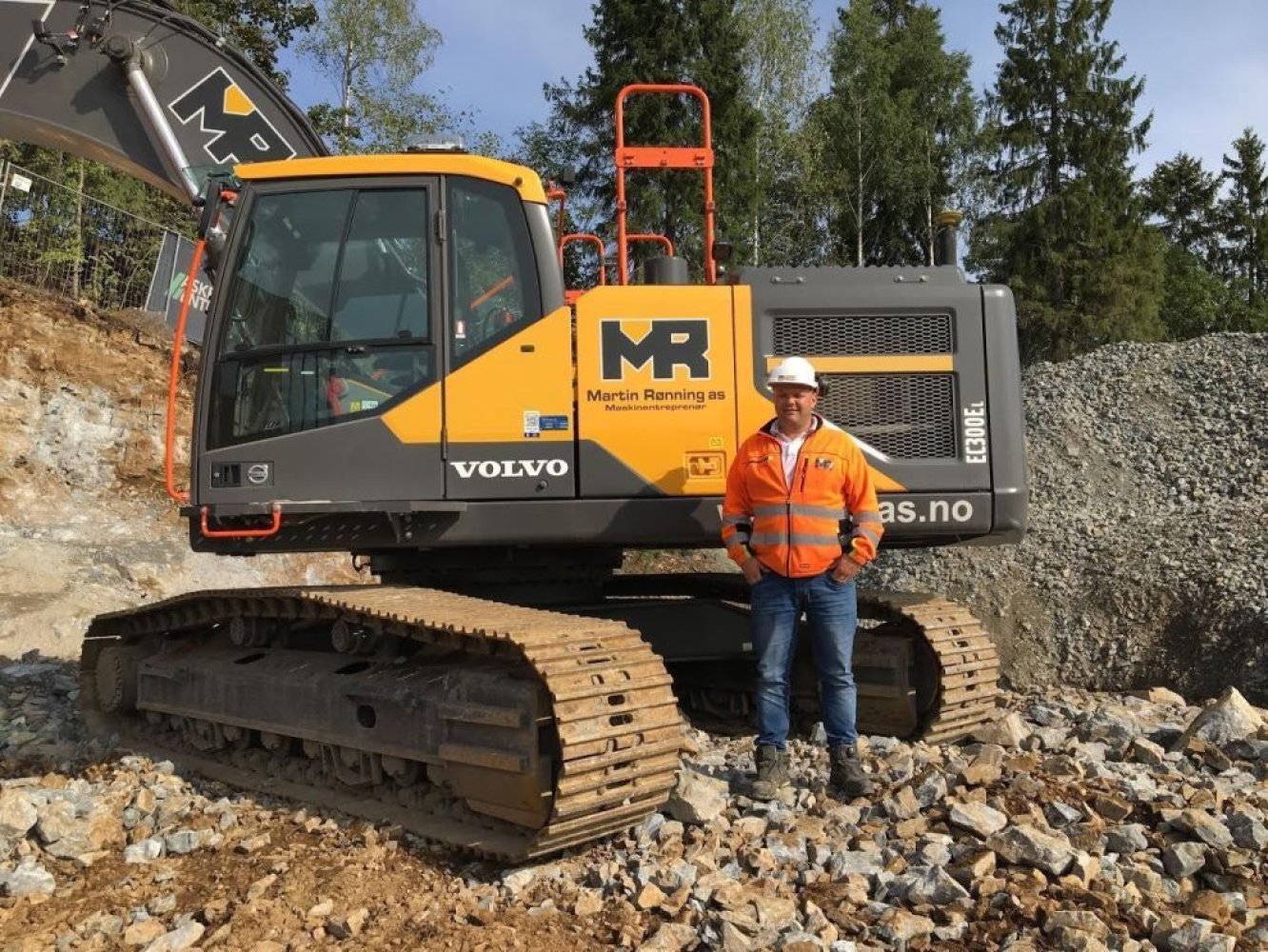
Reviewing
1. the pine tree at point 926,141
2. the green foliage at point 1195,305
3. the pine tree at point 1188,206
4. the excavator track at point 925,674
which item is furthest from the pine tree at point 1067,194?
the excavator track at point 925,674

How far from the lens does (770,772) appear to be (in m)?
4.39

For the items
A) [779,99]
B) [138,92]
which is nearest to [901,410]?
[138,92]

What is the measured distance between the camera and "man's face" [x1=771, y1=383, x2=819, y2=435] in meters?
4.42

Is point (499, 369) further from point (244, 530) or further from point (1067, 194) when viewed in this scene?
point (1067, 194)

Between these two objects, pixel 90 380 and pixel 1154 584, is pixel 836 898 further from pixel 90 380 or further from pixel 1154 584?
pixel 90 380

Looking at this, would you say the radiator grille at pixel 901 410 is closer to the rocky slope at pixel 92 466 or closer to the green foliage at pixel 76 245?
the rocky slope at pixel 92 466

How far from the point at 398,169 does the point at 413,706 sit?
7.84 feet

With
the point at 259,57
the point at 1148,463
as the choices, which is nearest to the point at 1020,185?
the point at 1148,463

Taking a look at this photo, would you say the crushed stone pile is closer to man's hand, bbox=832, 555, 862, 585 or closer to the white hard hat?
man's hand, bbox=832, 555, 862, 585

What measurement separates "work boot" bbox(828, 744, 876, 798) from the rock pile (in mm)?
58

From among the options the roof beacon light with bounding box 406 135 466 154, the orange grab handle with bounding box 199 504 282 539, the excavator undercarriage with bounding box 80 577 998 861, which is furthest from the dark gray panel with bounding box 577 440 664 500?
the roof beacon light with bounding box 406 135 466 154

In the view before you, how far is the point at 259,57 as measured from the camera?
20797mm

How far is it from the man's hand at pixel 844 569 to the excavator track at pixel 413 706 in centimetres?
86

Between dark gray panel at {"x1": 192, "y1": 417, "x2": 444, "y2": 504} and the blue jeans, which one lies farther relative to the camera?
dark gray panel at {"x1": 192, "y1": 417, "x2": 444, "y2": 504}
